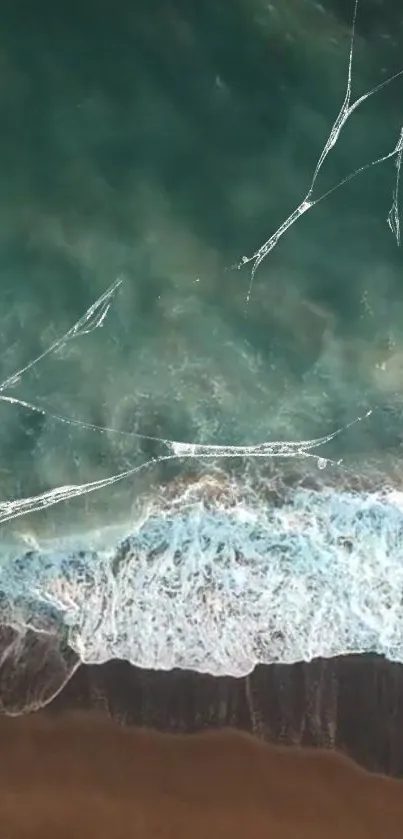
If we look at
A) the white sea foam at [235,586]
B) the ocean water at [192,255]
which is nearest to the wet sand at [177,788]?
the white sea foam at [235,586]

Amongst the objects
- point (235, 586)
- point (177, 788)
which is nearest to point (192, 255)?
point (235, 586)

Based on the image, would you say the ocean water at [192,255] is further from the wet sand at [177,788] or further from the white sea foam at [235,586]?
the wet sand at [177,788]

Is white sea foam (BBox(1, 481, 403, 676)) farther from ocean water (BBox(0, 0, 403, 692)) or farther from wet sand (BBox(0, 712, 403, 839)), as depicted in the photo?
wet sand (BBox(0, 712, 403, 839))

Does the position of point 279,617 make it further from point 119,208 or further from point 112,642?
point 119,208

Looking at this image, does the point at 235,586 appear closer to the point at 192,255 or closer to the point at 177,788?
the point at 177,788

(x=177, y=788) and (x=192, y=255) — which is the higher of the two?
(x=192, y=255)

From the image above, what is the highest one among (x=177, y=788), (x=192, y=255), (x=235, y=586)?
(x=192, y=255)

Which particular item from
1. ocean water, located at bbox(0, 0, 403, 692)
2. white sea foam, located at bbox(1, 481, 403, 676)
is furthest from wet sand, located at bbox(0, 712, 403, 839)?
ocean water, located at bbox(0, 0, 403, 692)

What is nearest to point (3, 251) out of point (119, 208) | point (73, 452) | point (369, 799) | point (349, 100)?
point (119, 208)
